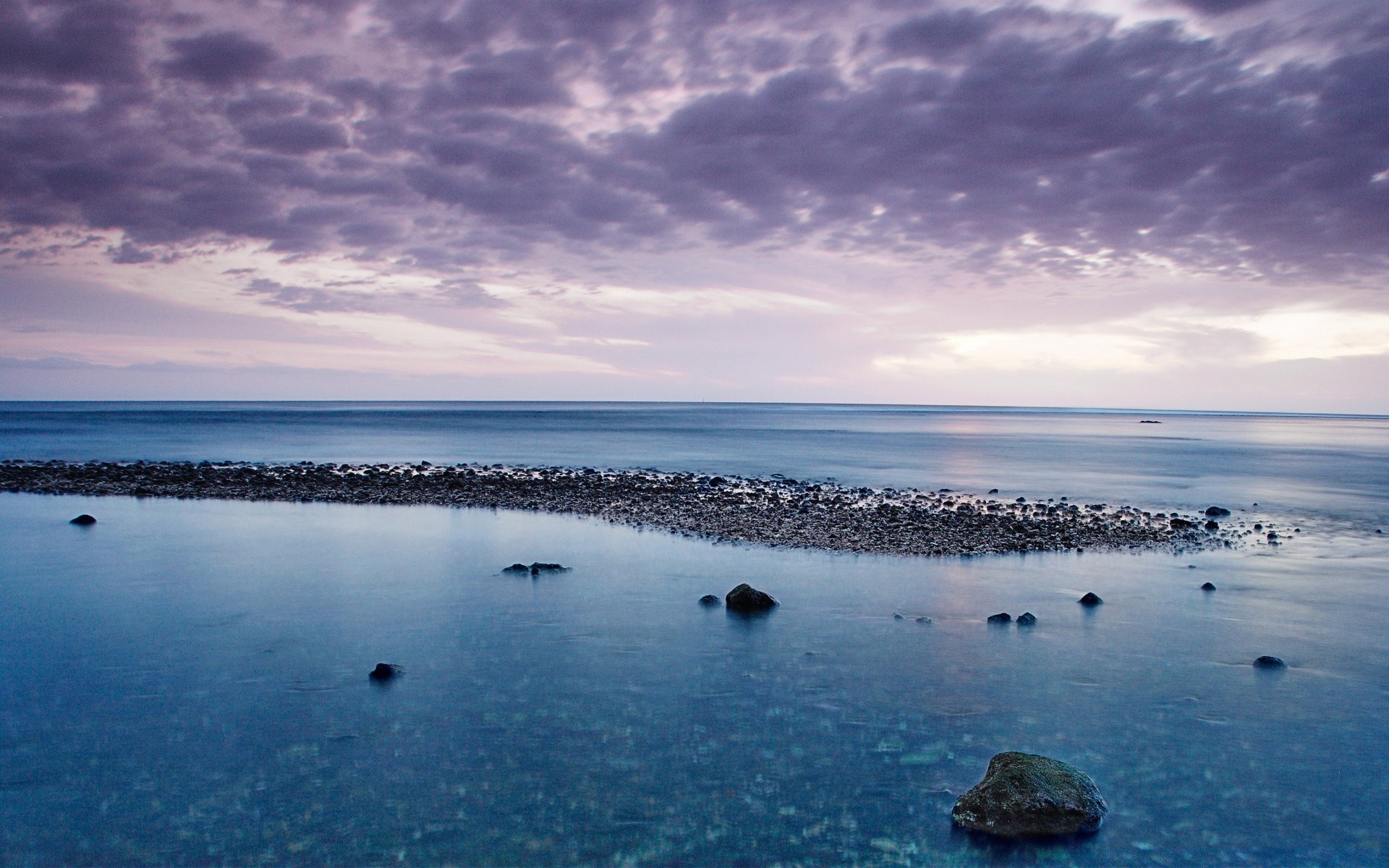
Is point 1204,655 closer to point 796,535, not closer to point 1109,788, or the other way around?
point 1109,788

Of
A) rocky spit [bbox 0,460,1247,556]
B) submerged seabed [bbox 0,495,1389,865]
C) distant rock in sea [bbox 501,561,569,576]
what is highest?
rocky spit [bbox 0,460,1247,556]

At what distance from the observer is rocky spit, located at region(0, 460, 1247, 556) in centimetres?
2383

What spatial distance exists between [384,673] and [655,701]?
14.5 ft

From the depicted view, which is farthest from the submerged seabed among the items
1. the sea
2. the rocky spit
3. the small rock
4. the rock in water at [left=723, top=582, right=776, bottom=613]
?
the rocky spit

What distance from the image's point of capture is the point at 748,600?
16188mm

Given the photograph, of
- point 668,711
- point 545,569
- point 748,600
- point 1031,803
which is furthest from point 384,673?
point 1031,803

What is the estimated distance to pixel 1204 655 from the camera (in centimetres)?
1388

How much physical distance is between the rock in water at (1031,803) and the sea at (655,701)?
0.19 metres

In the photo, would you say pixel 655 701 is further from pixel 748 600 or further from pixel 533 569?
pixel 533 569

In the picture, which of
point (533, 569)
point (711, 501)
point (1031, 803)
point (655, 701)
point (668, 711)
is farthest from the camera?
point (711, 501)

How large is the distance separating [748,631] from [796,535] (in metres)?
9.35

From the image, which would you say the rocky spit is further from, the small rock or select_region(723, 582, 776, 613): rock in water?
select_region(723, 582, 776, 613): rock in water

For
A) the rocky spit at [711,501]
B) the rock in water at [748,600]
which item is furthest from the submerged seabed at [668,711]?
the rocky spit at [711,501]

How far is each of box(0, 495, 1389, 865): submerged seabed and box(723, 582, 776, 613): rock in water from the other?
0.54 m
